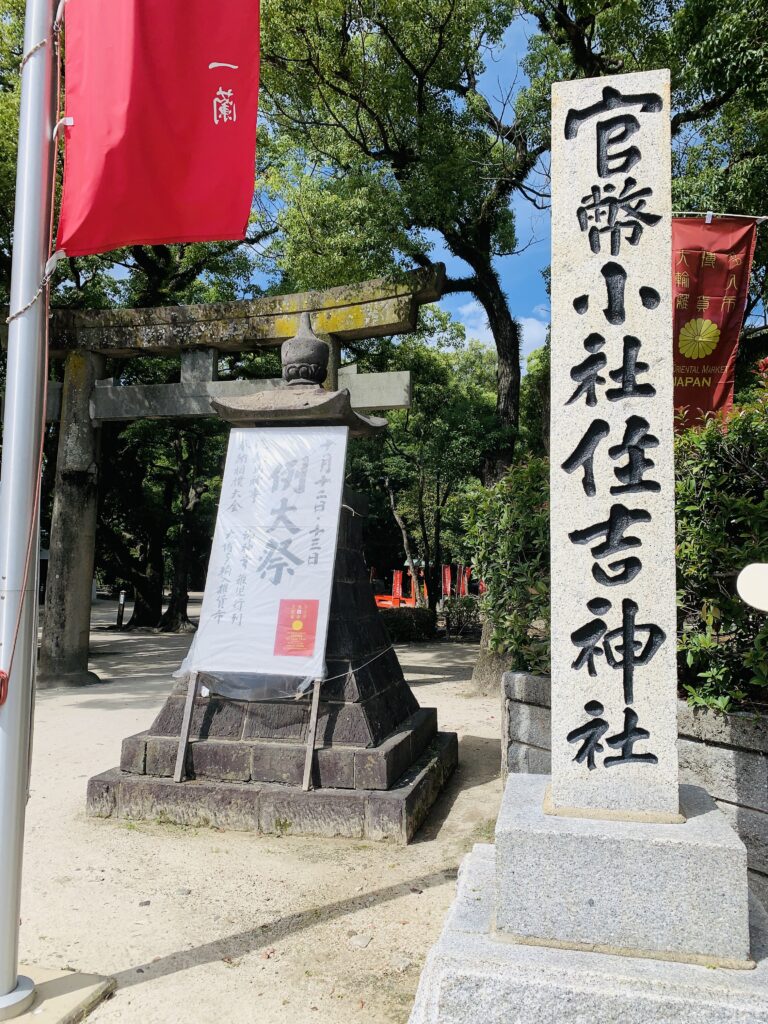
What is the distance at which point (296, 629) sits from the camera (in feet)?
16.6

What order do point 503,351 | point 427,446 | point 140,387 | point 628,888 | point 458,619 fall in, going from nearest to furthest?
1. point 628,888
2. point 140,387
3. point 503,351
4. point 427,446
5. point 458,619

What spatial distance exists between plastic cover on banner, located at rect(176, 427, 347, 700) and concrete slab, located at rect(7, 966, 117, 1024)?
2188 millimetres

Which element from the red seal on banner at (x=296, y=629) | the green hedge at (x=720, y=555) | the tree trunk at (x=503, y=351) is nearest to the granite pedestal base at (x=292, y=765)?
the red seal on banner at (x=296, y=629)

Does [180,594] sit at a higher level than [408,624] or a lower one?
higher

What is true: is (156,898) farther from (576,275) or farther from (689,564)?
(576,275)

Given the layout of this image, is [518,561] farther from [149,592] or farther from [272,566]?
[149,592]

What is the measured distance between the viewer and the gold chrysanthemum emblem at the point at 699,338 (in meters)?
5.90

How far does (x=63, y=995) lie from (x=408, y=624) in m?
14.0

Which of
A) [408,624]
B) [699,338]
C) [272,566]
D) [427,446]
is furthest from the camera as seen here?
[408,624]

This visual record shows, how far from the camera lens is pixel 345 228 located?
29.5 ft

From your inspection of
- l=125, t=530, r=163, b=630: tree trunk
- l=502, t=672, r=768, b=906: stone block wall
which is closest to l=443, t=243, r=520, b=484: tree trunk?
l=502, t=672, r=768, b=906: stone block wall

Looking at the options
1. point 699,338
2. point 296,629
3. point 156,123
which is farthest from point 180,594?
point 156,123

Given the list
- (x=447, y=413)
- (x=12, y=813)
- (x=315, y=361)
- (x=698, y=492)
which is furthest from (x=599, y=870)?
(x=447, y=413)

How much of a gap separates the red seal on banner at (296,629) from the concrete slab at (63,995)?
7.50 ft
